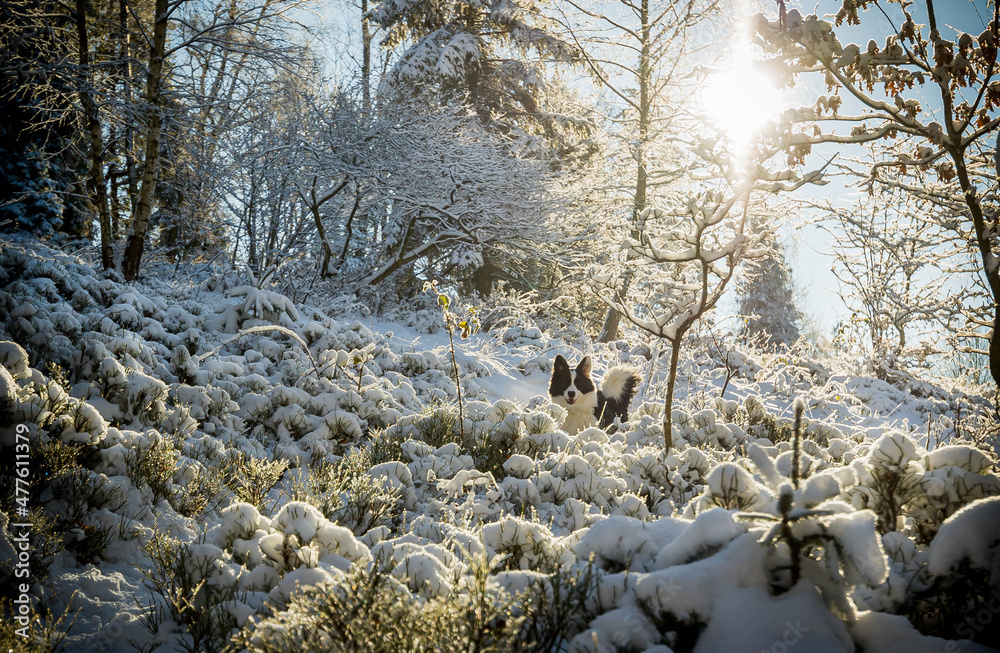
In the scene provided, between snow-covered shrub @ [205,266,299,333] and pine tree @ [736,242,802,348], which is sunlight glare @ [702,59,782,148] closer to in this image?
snow-covered shrub @ [205,266,299,333]

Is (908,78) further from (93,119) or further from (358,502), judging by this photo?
(93,119)

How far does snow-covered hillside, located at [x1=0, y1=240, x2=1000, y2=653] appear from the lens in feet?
4.64

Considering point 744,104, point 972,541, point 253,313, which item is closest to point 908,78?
point 744,104

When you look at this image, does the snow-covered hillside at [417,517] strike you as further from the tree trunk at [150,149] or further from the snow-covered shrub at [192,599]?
the tree trunk at [150,149]

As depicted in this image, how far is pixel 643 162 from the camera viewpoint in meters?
10.6

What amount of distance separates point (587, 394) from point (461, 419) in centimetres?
246

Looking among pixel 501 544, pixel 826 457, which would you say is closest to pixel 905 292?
pixel 826 457

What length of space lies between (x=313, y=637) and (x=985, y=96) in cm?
433

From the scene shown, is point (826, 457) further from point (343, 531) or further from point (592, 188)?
point (592, 188)

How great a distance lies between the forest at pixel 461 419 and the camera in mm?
1470

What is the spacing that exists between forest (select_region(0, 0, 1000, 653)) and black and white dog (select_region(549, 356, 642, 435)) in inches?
3.9

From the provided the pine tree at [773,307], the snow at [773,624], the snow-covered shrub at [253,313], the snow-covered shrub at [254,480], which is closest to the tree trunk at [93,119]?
the snow-covered shrub at [253,313]

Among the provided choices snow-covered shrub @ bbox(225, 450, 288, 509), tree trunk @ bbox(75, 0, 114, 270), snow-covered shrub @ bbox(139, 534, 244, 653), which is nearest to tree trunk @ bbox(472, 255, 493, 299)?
tree trunk @ bbox(75, 0, 114, 270)

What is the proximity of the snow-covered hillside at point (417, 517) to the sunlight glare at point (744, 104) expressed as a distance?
203 centimetres
